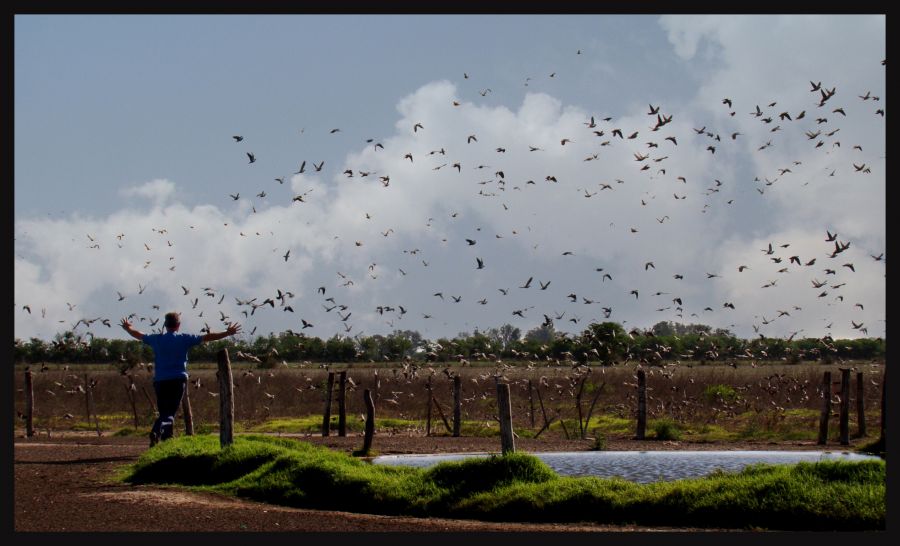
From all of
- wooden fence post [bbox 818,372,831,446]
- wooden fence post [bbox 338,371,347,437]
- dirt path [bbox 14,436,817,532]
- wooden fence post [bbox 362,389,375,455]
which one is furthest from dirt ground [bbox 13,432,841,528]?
wooden fence post [bbox 818,372,831,446]

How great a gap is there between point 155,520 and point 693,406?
31.4 metres

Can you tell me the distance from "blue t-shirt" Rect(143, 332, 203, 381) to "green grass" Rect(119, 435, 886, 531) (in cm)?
199

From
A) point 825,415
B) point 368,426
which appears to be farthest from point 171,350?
point 825,415

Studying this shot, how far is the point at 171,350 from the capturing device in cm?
2086

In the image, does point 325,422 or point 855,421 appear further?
point 855,421

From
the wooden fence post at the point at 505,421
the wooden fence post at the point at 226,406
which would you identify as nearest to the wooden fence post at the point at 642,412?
the wooden fence post at the point at 505,421

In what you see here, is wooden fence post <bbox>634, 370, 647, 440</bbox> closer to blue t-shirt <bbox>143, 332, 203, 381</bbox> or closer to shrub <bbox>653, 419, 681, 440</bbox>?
shrub <bbox>653, 419, 681, 440</bbox>

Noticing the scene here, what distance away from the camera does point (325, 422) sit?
3538 centimetres

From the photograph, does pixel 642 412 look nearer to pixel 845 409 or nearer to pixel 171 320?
pixel 845 409

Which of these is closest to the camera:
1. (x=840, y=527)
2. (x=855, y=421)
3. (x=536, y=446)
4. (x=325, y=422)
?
(x=840, y=527)

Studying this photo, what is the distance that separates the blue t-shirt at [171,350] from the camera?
2081 centimetres

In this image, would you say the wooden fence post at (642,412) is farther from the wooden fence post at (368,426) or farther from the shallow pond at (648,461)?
the wooden fence post at (368,426)
